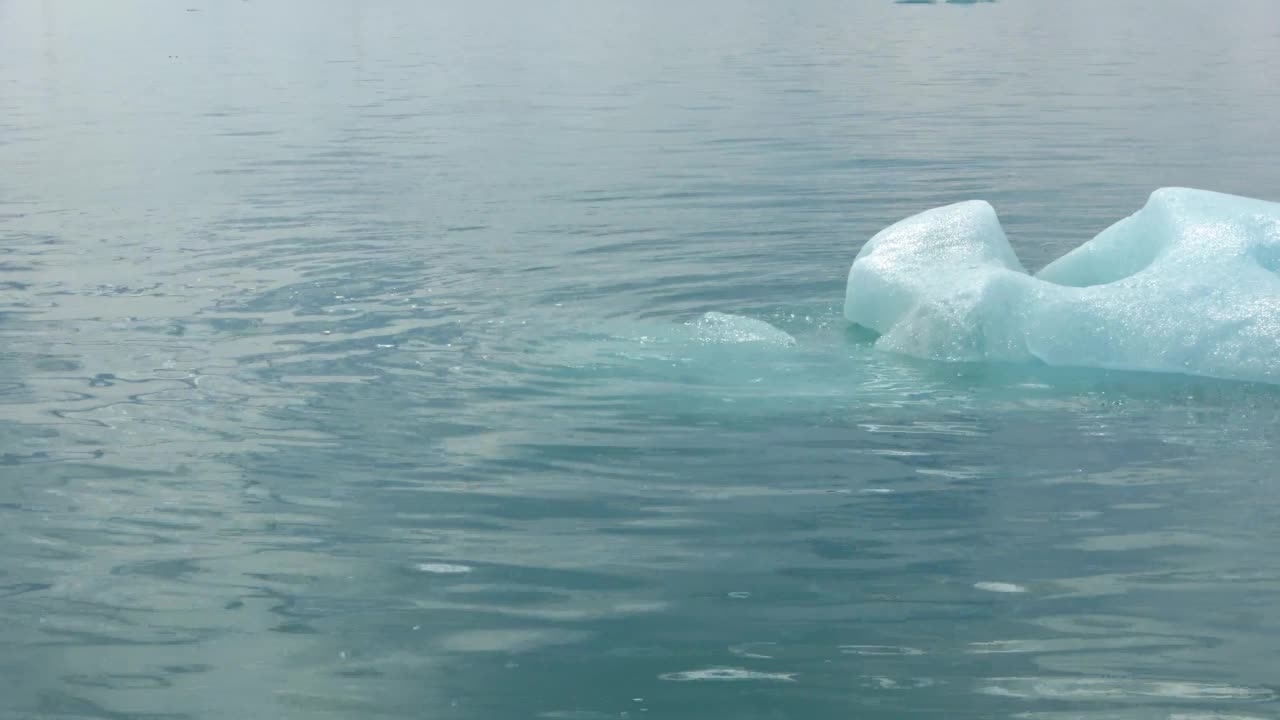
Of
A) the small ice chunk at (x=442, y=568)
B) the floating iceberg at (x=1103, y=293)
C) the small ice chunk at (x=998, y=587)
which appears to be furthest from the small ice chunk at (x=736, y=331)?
the small ice chunk at (x=998, y=587)

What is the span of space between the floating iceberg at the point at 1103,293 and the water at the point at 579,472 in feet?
0.82

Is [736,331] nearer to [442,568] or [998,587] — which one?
[442,568]

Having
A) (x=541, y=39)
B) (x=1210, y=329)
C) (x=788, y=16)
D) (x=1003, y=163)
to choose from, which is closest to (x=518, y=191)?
(x=1003, y=163)

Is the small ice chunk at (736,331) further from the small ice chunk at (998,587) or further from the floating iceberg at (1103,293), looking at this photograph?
the small ice chunk at (998,587)

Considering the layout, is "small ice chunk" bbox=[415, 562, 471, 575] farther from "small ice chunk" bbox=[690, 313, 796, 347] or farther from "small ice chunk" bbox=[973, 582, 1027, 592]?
"small ice chunk" bbox=[690, 313, 796, 347]

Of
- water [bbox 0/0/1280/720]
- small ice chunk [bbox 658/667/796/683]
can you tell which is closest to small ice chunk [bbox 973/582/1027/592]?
water [bbox 0/0/1280/720]

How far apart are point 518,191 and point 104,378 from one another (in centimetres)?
902

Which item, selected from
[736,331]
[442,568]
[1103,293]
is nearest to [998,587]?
[442,568]

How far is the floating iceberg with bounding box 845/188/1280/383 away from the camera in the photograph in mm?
9367

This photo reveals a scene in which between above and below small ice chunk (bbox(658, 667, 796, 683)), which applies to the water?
above

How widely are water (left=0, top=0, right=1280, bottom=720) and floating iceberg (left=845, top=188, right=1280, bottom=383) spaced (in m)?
0.25

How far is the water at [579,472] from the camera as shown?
5.61m

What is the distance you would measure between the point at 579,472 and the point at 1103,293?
4008 millimetres

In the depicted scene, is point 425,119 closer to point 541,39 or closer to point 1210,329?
point 1210,329
